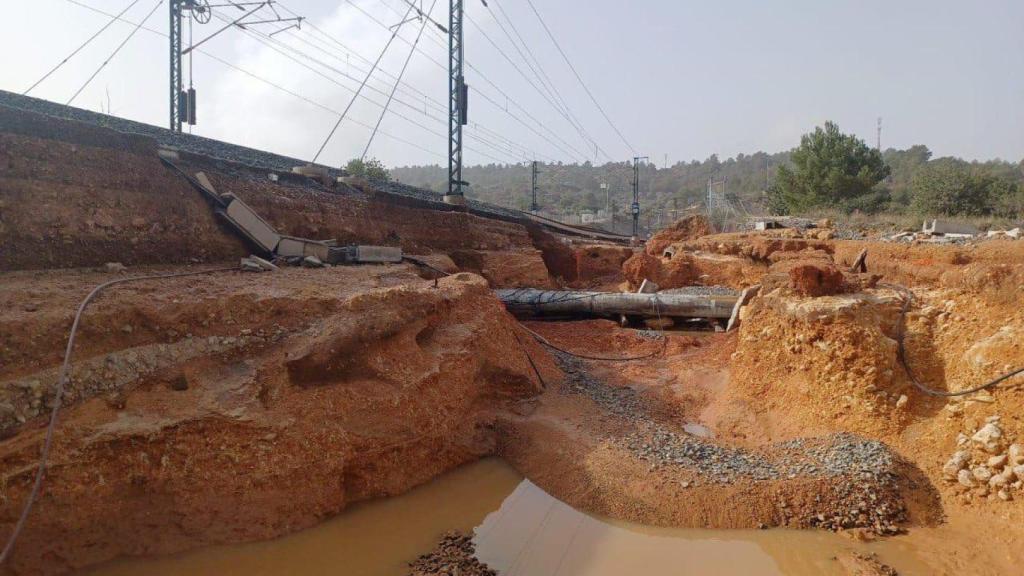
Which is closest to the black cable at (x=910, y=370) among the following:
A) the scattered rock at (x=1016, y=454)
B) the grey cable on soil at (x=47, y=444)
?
the scattered rock at (x=1016, y=454)

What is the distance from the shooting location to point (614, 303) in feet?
46.5

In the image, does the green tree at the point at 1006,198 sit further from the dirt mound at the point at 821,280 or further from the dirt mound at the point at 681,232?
the dirt mound at the point at 821,280

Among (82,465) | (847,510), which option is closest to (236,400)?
(82,465)

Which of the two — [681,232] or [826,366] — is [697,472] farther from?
[681,232]

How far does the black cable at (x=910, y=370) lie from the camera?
19.3 ft

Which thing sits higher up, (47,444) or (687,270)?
(687,270)

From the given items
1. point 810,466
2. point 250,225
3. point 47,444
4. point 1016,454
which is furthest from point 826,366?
point 250,225

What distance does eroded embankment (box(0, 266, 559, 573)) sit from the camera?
473 cm

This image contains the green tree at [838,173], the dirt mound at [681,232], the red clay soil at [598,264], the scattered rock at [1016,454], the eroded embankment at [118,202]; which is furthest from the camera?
the green tree at [838,173]

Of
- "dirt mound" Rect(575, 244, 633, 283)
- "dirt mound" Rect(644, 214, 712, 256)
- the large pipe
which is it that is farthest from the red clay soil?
the large pipe

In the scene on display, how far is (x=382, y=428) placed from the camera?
21.2 ft

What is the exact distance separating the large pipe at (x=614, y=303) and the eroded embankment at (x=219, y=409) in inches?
260

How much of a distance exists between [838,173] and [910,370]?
1142 inches

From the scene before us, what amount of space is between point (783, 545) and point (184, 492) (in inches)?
245
